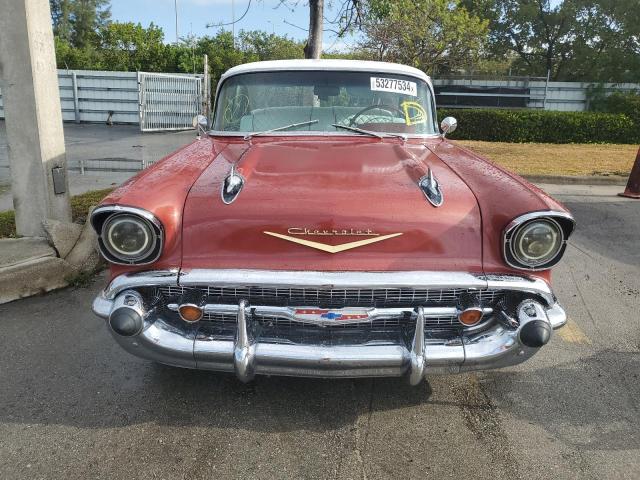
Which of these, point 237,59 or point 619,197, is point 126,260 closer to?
point 619,197

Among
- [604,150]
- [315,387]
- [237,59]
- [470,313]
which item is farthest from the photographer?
[237,59]

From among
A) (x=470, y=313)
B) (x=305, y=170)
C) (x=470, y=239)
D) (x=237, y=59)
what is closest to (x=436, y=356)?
(x=470, y=313)

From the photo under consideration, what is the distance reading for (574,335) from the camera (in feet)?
11.5

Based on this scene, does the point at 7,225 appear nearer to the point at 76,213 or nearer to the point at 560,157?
the point at 76,213

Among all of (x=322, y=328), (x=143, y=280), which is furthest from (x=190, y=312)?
(x=322, y=328)

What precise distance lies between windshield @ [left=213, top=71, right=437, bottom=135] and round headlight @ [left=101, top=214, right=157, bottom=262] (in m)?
1.45

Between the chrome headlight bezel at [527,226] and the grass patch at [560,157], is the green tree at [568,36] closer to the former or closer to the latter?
the grass patch at [560,157]

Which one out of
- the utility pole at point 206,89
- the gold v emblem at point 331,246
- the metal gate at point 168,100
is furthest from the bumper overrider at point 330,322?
the utility pole at point 206,89

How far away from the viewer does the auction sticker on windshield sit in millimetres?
3707

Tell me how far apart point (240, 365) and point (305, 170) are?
3.32 ft

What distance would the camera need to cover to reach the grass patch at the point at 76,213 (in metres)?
4.96

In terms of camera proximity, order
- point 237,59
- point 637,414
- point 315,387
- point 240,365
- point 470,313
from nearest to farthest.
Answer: point 240,365 → point 470,313 → point 637,414 → point 315,387 → point 237,59

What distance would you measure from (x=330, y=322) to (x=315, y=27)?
6722 mm

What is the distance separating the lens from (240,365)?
7.25 ft
